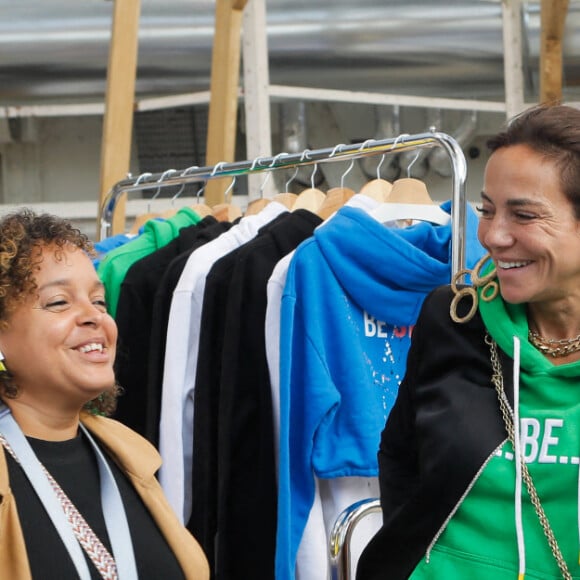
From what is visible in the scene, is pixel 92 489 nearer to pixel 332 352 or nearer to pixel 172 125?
pixel 332 352

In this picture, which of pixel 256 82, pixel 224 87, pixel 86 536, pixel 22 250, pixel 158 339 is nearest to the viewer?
pixel 86 536

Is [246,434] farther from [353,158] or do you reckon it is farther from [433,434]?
[433,434]

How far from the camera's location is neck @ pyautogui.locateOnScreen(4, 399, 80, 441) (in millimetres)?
1674

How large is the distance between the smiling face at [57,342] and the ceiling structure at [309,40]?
3096 mm

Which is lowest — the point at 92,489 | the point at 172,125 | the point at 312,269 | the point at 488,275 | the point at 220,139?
the point at 92,489

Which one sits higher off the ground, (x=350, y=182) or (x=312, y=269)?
(x=350, y=182)

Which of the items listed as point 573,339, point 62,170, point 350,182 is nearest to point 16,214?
point 573,339

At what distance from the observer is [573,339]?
1541 mm

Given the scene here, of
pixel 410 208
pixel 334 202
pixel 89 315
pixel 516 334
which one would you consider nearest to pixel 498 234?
pixel 516 334

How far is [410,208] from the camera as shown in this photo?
95.0 inches

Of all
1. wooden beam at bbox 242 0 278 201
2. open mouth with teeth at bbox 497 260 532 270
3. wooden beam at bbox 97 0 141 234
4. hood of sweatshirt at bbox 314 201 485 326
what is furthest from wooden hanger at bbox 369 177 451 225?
wooden beam at bbox 242 0 278 201

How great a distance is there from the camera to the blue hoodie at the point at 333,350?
7.27ft

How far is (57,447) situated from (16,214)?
1.39ft

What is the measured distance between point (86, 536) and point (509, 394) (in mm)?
674
